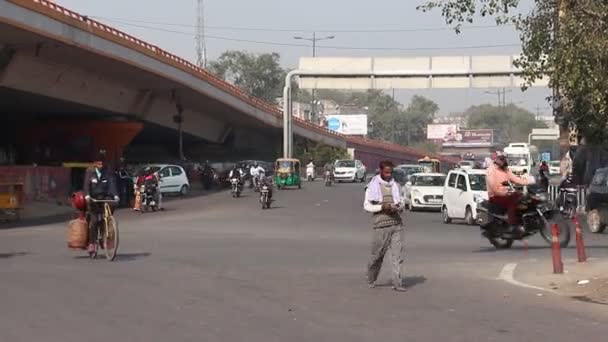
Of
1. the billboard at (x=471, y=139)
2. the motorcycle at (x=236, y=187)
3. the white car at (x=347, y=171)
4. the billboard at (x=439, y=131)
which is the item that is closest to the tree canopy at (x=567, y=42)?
the motorcycle at (x=236, y=187)

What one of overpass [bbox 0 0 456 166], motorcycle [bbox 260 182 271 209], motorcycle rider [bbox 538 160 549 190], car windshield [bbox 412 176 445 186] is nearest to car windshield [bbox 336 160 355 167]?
overpass [bbox 0 0 456 166]

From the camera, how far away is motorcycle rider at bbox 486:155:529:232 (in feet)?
59.5

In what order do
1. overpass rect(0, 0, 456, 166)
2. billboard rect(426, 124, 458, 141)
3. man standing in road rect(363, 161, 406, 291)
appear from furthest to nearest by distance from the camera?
billboard rect(426, 124, 458, 141) < overpass rect(0, 0, 456, 166) < man standing in road rect(363, 161, 406, 291)

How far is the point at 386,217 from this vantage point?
41.7 ft

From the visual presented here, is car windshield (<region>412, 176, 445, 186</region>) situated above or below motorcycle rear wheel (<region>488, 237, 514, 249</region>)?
above

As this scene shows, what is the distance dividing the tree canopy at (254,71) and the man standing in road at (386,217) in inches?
5552

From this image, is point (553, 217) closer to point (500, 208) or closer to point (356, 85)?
point (500, 208)

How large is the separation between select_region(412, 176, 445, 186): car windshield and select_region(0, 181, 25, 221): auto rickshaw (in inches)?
542

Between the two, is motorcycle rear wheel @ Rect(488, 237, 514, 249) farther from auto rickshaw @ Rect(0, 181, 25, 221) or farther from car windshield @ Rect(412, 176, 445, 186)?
car windshield @ Rect(412, 176, 445, 186)

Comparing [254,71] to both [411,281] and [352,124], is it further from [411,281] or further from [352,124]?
[411,281]

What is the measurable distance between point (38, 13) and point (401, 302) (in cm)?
2568

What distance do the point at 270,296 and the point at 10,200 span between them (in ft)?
64.2

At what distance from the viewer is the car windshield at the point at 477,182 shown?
28.0 m

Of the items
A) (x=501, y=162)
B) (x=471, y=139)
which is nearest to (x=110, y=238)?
A: (x=501, y=162)
